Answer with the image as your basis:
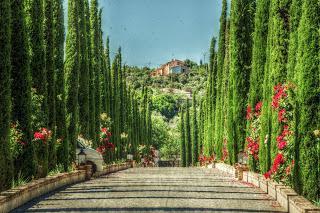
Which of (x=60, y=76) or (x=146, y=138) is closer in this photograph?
(x=60, y=76)

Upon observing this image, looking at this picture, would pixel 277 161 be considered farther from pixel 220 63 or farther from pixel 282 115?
pixel 220 63

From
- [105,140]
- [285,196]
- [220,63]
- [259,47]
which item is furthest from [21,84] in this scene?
[220,63]

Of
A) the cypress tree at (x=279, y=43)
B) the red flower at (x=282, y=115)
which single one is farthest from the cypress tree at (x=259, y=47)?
the red flower at (x=282, y=115)

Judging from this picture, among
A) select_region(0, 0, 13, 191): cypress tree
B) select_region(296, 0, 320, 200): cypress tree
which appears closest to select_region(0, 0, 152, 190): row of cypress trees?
select_region(0, 0, 13, 191): cypress tree

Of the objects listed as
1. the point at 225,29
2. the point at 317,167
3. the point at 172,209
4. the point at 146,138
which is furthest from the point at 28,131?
the point at 146,138

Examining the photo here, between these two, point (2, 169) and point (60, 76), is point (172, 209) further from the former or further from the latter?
point (60, 76)

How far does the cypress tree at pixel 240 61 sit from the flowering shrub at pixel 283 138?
37.4 feet

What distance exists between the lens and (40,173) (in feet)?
63.6

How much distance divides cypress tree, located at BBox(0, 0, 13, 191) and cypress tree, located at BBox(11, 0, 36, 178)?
7.57ft

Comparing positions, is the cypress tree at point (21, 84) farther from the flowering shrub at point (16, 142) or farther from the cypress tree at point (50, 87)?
the cypress tree at point (50, 87)

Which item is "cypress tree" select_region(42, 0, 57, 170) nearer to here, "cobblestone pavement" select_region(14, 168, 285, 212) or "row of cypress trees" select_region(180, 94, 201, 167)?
"cobblestone pavement" select_region(14, 168, 285, 212)

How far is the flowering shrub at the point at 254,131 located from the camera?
22.9 meters

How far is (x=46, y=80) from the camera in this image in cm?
2150

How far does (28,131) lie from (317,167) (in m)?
8.35
